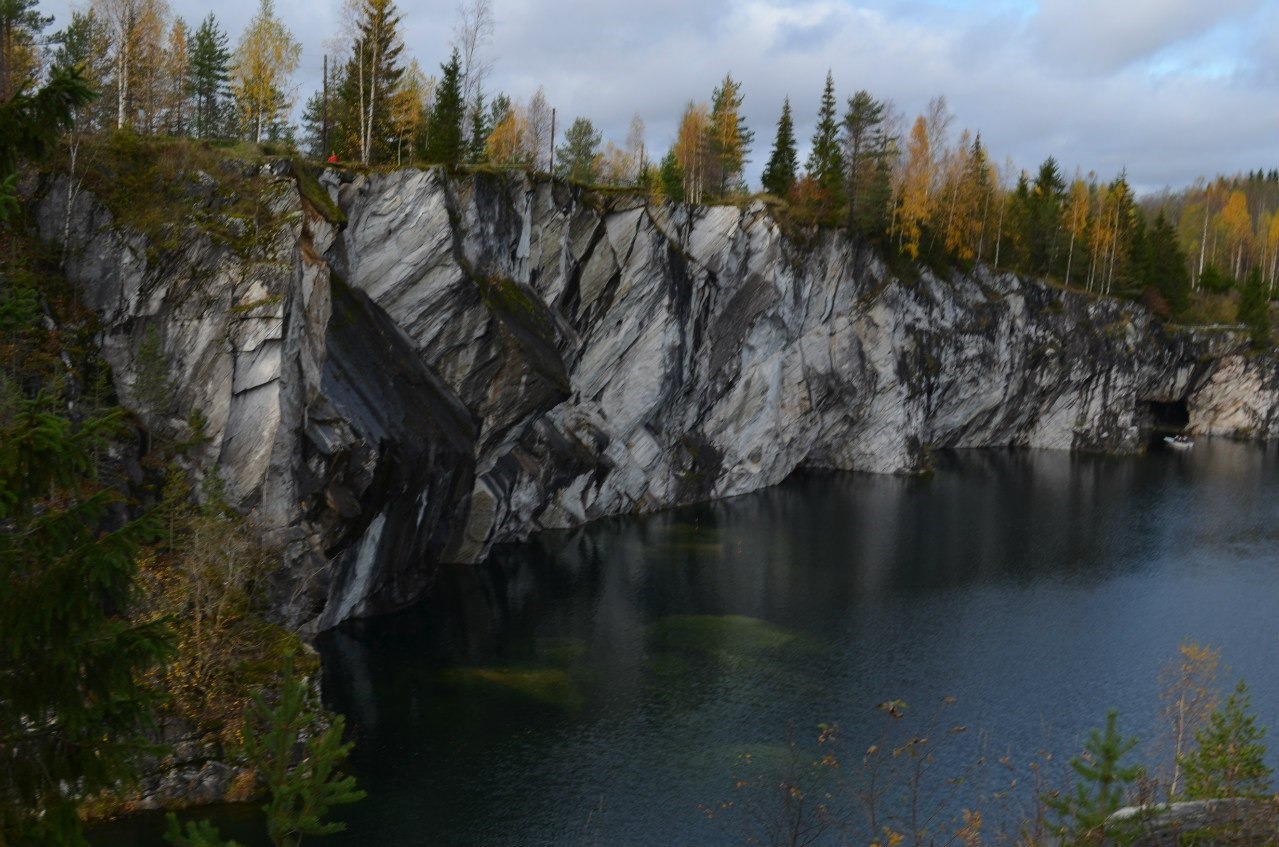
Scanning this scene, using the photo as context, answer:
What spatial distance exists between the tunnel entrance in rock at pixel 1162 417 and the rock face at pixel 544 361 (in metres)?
2.85

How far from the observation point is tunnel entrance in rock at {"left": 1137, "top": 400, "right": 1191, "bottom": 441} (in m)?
97.2

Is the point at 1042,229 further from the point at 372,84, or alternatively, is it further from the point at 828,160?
the point at 372,84

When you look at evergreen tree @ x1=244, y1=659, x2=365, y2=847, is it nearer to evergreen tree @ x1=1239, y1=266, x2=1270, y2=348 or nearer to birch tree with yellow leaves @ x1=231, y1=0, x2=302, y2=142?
birch tree with yellow leaves @ x1=231, y1=0, x2=302, y2=142

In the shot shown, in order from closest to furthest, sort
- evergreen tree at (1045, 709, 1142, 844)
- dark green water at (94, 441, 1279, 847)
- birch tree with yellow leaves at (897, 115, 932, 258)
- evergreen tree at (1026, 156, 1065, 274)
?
evergreen tree at (1045, 709, 1142, 844) → dark green water at (94, 441, 1279, 847) → birch tree with yellow leaves at (897, 115, 932, 258) → evergreen tree at (1026, 156, 1065, 274)

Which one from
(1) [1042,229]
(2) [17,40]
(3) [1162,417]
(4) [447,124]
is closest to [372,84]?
(4) [447,124]

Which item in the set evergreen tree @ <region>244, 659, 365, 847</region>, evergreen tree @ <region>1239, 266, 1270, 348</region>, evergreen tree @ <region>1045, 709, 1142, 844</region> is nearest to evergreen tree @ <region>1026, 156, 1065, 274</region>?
evergreen tree @ <region>1239, 266, 1270, 348</region>

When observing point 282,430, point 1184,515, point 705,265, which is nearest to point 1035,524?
point 1184,515

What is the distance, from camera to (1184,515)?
59219mm

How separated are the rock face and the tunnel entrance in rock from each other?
2849mm

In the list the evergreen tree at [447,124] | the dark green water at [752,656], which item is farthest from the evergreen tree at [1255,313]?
the evergreen tree at [447,124]

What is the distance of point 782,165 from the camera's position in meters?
69.2

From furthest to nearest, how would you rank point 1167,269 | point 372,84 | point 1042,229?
point 1167,269 → point 1042,229 → point 372,84

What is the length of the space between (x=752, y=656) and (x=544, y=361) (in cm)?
1563

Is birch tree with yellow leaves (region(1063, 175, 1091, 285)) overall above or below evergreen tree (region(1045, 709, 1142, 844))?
above
